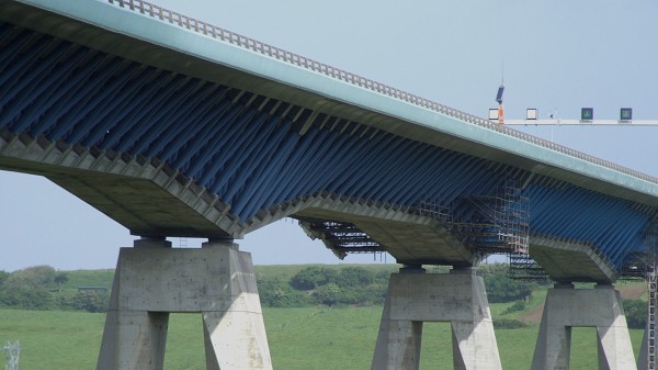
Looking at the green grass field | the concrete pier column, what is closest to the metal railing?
the concrete pier column

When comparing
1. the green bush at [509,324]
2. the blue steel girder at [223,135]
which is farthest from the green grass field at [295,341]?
the blue steel girder at [223,135]

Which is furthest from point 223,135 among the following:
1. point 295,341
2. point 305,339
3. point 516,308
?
point 516,308

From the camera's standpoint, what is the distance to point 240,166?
215 feet

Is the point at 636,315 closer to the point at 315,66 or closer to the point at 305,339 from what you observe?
the point at 305,339

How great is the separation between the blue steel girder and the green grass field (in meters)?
71.4

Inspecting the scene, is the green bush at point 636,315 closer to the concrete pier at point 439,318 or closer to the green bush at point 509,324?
the green bush at point 509,324

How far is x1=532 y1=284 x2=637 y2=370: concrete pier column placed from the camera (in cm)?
11069

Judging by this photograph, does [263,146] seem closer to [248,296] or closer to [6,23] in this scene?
[248,296]

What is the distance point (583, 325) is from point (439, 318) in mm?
25367

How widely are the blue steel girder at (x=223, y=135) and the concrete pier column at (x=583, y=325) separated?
2105 centimetres

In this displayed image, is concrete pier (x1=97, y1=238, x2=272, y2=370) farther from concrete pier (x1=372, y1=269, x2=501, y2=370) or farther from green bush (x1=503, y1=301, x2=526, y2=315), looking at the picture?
green bush (x1=503, y1=301, x2=526, y2=315)

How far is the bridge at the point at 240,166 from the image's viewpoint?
52.6 metres

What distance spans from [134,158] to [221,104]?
481 centimetres

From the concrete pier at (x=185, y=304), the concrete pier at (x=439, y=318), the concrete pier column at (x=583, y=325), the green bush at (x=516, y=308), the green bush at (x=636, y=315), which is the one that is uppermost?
the green bush at (x=516, y=308)
